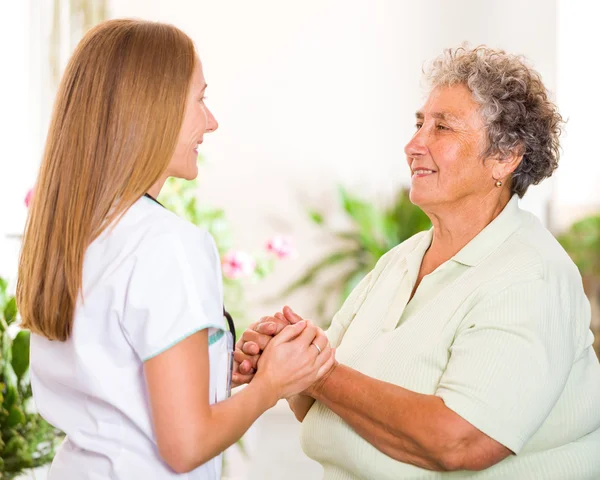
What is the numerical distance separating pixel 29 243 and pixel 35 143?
2955 mm

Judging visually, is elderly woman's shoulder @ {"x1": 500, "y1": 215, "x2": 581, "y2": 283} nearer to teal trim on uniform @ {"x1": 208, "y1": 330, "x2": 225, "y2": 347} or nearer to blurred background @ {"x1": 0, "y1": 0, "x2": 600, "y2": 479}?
teal trim on uniform @ {"x1": 208, "y1": 330, "x2": 225, "y2": 347}

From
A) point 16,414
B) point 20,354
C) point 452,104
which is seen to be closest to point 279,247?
point 20,354

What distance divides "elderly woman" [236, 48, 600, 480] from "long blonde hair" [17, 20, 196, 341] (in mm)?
540

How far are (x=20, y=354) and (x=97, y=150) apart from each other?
171 centimetres

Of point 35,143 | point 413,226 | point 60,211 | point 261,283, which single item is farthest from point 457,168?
point 261,283

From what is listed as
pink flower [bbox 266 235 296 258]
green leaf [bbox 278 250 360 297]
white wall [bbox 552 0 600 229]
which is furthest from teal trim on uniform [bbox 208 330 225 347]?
white wall [bbox 552 0 600 229]

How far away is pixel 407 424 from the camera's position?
1.51m

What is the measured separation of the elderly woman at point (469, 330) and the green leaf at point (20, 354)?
4.05 feet

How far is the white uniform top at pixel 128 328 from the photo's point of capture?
1143mm

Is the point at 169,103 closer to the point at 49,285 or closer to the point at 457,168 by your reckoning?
the point at 49,285

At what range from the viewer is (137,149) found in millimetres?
1203

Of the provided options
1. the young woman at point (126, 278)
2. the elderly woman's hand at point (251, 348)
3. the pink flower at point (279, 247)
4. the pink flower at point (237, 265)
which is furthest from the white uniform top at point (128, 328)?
the pink flower at point (279, 247)

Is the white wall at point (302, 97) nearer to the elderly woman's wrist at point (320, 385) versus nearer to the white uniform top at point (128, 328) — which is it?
the elderly woman's wrist at point (320, 385)

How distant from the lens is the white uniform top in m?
1.14
